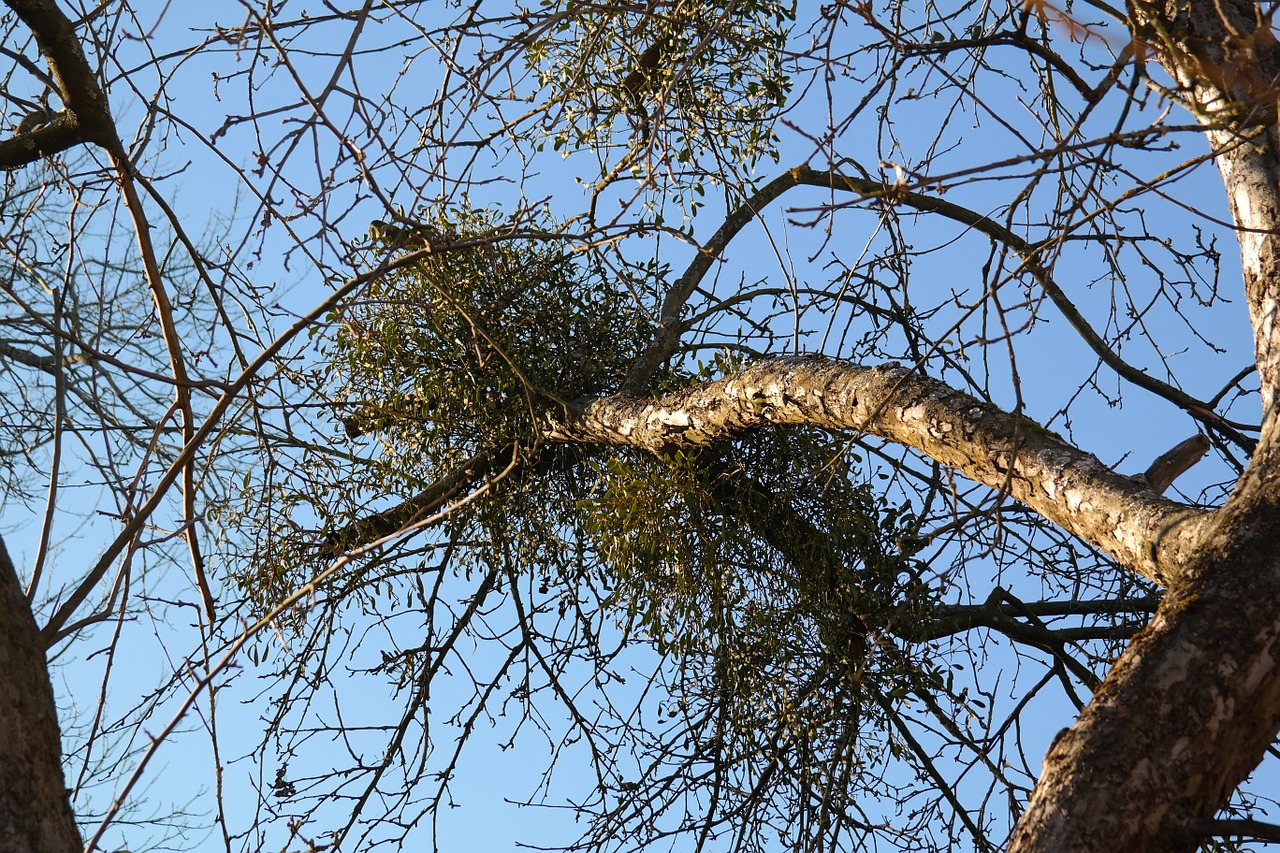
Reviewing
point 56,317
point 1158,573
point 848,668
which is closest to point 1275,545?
point 1158,573

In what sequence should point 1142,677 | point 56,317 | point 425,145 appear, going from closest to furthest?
point 1142,677 → point 56,317 → point 425,145

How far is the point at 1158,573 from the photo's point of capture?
1235 millimetres

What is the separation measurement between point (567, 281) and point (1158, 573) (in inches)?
49.5

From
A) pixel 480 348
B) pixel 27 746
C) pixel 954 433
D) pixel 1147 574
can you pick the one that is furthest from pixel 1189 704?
pixel 480 348

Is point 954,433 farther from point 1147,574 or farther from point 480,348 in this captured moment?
point 480,348

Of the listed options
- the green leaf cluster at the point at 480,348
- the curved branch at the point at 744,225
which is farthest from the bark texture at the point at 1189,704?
the green leaf cluster at the point at 480,348

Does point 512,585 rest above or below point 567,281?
below

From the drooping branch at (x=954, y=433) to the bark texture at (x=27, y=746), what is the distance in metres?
0.89

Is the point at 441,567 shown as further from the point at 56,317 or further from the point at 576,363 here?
the point at 56,317

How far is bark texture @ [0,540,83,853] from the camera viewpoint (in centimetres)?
99

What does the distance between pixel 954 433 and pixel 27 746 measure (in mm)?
1017

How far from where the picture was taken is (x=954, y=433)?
137 cm

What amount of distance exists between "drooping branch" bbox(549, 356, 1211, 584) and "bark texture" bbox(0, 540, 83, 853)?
2.93 ft

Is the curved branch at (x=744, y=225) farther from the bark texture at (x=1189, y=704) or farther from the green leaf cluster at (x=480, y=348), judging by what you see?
the bark texture at (x=1189, y=704)
